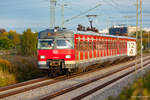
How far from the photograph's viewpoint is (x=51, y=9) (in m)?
25.8

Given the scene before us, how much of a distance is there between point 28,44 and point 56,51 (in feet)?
56.9

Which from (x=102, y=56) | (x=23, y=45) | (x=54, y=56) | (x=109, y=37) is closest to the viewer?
(x=54, y=56)

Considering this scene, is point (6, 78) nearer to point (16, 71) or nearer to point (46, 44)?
point (16, 71)

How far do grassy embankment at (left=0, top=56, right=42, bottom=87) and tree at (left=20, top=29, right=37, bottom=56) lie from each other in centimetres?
1174

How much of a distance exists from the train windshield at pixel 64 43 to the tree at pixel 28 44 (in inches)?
601

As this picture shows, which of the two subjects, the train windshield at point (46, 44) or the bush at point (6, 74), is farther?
the train windshield at point (46, 44)

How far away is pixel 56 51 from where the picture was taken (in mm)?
14797

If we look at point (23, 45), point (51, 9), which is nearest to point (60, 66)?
point (51, 9)

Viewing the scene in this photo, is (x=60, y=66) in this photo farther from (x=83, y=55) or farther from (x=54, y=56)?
(x=83, y=55)

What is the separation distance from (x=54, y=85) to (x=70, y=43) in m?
3.19

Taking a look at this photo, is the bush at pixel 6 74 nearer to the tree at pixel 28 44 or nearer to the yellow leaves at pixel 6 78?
the yellow leaves at pixel 6 78

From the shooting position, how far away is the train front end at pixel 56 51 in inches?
579

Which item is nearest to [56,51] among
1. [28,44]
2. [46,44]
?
[46,44]

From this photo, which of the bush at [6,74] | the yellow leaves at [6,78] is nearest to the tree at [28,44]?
the bush at [6,74]
